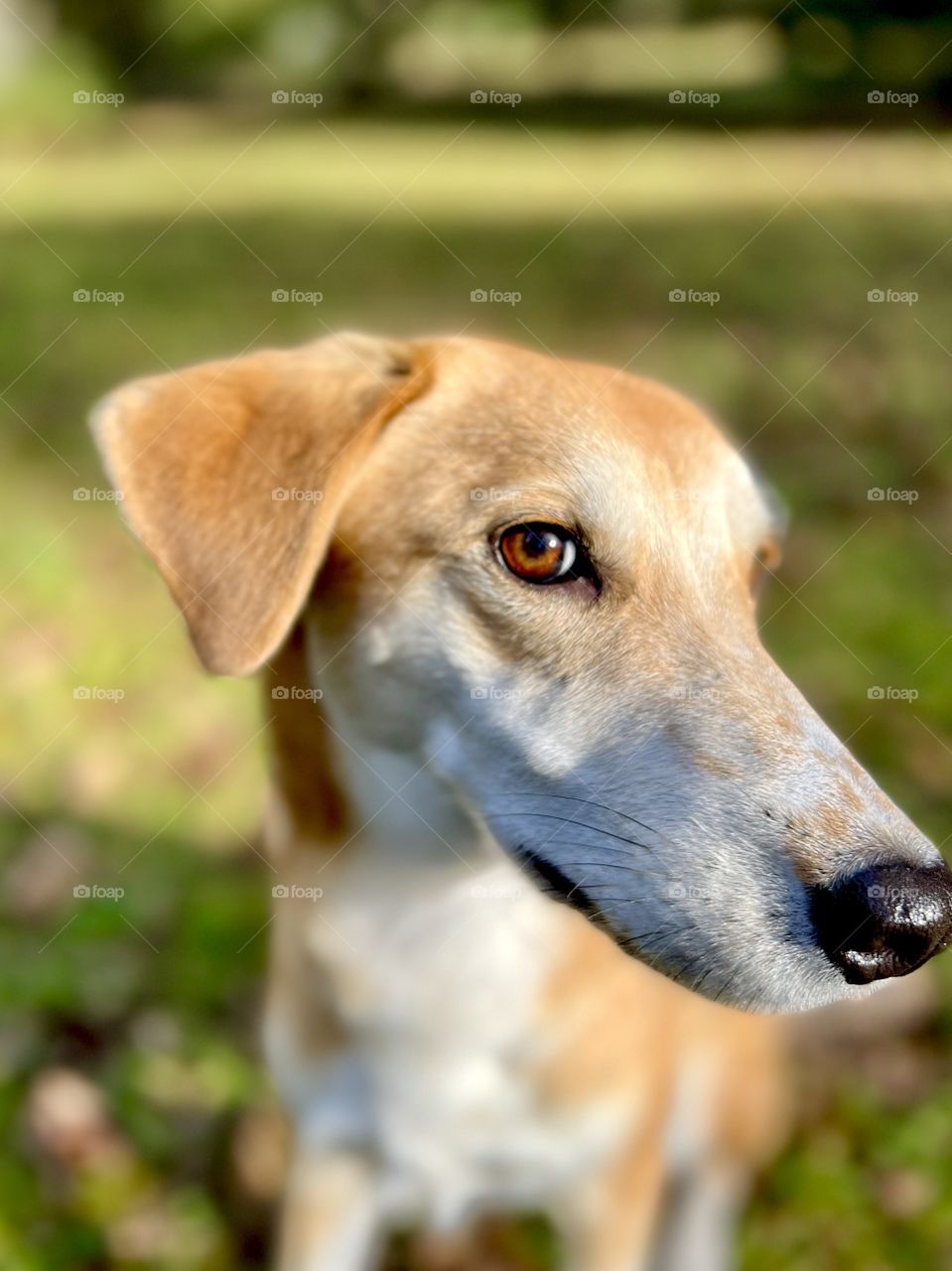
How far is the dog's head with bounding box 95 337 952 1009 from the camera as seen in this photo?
4.94 feet

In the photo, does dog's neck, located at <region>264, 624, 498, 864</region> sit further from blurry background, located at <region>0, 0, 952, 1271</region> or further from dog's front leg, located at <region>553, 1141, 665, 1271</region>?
blurry background, located at <region>0, 0, 952, 1271</region>

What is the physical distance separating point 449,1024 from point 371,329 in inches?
186

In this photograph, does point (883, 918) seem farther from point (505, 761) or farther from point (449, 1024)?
point (449, 1024)

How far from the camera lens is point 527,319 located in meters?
6.23

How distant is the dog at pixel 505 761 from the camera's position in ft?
4.98

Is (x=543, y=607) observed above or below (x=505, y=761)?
above

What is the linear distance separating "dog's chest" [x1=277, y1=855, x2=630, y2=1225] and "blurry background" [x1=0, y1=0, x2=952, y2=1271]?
71 centimetres

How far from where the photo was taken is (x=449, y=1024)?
85.5 inches

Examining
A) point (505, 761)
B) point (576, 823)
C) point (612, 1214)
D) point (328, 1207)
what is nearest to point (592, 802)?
point (576, 823)

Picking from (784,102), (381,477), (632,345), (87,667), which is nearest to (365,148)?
(784,102)

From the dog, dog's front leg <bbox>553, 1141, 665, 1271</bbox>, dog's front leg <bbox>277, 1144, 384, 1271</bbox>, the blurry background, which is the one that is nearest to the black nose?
the dog

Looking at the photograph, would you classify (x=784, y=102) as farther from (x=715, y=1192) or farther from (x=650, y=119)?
(x=715, y=1192)

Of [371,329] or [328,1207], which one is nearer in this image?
[328,1207]

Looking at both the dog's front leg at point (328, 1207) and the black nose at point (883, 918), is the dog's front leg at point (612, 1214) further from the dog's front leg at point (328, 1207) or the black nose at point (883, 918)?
the black nose at point (883, 918)
